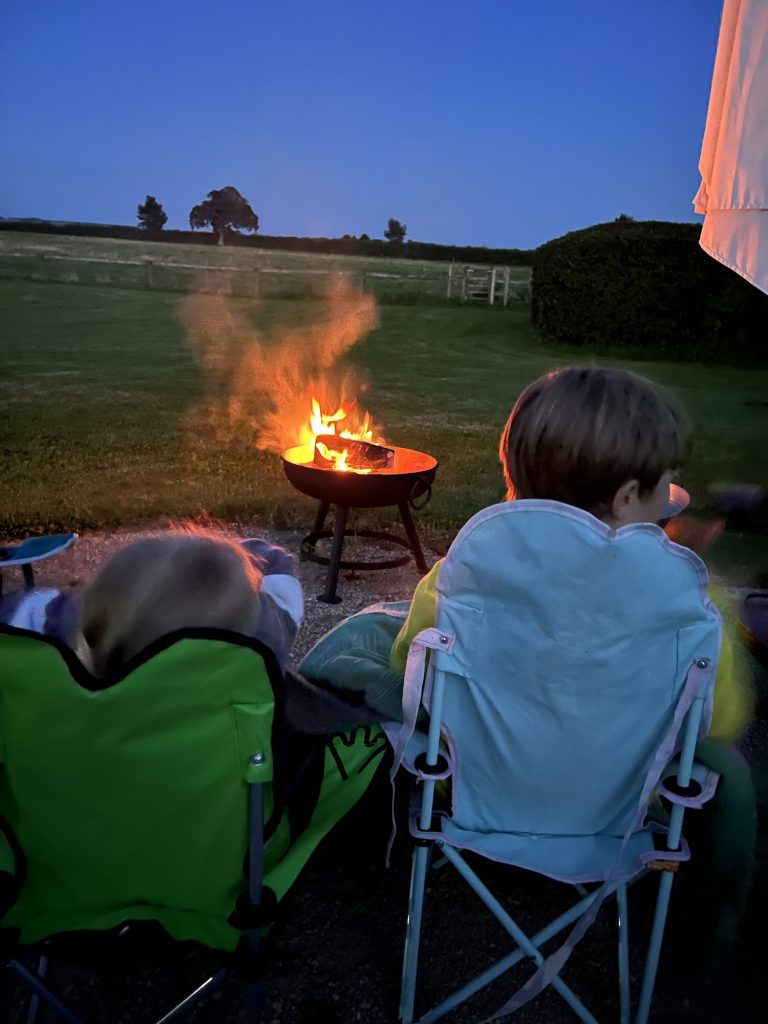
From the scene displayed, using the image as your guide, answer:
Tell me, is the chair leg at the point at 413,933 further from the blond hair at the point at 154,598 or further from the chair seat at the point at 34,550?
the chair seat at the point at 34,550

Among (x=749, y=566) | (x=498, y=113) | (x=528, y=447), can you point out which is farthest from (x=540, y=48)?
(x=528, y=447)

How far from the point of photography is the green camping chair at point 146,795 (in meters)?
1.16

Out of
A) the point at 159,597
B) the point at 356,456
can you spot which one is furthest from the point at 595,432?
the point at 356,456

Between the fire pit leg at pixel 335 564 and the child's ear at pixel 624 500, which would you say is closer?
the child's ear at pixel 624 500

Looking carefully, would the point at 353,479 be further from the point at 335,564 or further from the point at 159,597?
the point at 159,597

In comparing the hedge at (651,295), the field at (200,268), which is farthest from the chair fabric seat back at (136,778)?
the hedge at (651,295)

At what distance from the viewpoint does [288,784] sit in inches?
54.3

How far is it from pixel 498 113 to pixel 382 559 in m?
3.87

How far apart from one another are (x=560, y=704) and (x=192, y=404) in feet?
23.5

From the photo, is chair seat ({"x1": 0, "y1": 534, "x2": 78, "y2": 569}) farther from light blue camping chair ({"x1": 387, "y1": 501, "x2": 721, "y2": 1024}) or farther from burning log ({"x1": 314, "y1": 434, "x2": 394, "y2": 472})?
light blue camping chair ({"x1": 387, "y1": 501, "x2": 721, "y2": 1024})

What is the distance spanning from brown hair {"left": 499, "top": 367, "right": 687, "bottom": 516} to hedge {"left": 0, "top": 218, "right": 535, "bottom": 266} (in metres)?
8.21

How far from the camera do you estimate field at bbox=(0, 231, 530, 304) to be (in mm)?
8977

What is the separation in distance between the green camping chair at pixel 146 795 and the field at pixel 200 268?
856 centimetres

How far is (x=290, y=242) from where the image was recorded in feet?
35.6
